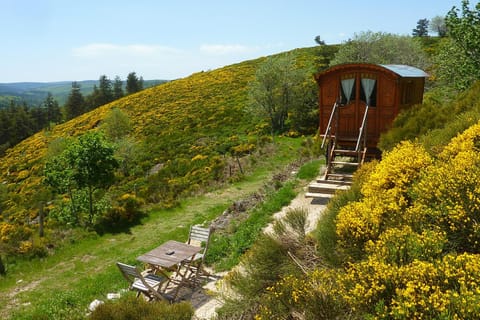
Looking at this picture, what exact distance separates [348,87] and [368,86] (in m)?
0.70

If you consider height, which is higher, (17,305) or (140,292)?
(140,292)

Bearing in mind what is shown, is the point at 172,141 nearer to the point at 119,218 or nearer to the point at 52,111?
the point at 119,218

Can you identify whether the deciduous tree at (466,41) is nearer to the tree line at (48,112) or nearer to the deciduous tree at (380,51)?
the deciduous tree at (380,51)

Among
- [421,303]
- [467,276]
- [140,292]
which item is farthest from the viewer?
[140,292]

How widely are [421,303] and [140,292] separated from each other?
588 centimetres

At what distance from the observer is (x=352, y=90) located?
14.8 metres

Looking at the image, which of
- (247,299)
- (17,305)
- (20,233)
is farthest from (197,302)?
(20,233)

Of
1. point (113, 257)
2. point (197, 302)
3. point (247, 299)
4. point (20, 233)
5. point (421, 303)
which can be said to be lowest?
point (20, 233)

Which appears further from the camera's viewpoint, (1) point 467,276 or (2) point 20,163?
(2) point 20,163

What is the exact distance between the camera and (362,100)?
1469 cm

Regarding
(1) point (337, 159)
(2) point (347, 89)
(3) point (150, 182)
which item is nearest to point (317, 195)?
(2) point (347, 89)

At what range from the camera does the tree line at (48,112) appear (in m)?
73.1

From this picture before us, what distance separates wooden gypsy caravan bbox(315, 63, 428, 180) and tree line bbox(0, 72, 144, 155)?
2704 inches

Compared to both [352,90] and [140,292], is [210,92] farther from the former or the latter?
[140,292]
